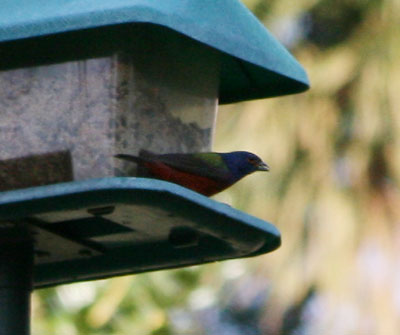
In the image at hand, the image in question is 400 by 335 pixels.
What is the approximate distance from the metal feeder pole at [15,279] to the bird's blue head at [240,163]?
3.02 ft

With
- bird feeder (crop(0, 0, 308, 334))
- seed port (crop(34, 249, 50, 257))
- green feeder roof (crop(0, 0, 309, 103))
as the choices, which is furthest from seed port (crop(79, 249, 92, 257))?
green feeder roof (crop(0, 0, 309, 103))

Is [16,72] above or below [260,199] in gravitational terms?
above

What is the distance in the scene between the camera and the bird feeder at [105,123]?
152 inches

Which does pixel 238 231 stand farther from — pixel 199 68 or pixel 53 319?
pixel 53 319

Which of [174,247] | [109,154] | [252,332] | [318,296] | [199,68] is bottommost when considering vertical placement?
[252,332]

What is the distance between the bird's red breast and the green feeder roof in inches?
17.2

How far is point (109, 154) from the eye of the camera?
4137 millimetres

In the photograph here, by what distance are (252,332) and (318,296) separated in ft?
10.3

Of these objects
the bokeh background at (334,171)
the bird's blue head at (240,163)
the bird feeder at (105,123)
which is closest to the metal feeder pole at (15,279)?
the bird feeder at (105,123)

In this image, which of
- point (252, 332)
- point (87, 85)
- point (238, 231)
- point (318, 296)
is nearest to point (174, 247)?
point (238, 231)

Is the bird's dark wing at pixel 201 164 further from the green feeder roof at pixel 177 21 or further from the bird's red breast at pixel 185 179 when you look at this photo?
the green feeder roof at pixel 177 21

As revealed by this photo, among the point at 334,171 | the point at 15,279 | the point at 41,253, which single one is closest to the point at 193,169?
the point at 41,253

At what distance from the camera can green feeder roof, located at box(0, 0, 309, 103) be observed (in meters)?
3.81

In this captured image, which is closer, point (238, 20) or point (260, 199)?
point (238, 20)
